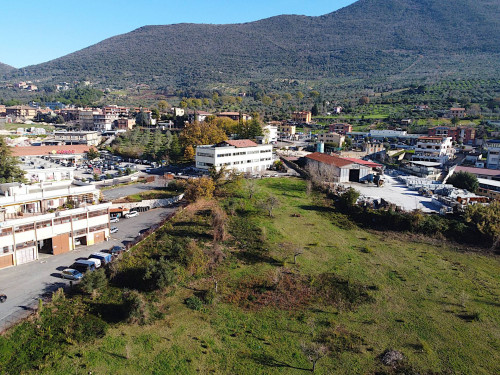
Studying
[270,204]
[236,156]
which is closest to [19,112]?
[236,156]

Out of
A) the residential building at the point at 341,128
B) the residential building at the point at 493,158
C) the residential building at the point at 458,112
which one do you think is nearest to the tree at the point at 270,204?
the residential building at the point at 493,158

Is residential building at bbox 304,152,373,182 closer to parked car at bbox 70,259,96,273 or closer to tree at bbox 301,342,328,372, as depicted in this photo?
tree at bbox 301,342,328,372

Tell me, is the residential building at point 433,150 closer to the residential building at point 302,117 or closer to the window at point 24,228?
the residential building at point 302,117

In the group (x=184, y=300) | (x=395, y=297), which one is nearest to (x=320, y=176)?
(x=395, y=297)

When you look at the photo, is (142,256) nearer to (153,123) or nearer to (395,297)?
(395,297)

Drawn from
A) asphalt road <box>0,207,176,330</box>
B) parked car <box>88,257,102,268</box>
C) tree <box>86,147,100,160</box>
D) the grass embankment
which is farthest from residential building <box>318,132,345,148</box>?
parked car <box>88,257,102,268</box>

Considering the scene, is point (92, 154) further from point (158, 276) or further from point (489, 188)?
point (489, 188)
